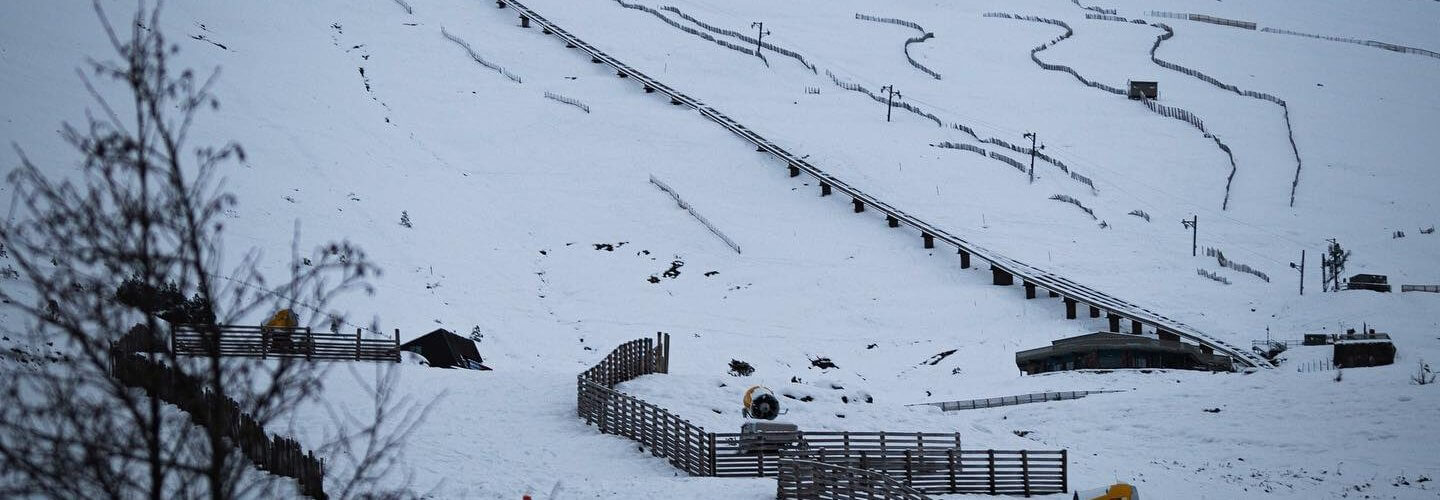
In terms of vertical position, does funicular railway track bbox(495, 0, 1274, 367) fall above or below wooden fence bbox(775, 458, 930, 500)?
above

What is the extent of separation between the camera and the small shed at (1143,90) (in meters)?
79.4

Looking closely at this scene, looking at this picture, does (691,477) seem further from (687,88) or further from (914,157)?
(687,88)

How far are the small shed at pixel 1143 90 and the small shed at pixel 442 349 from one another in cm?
5515

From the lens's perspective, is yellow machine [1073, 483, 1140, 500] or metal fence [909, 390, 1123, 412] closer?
yellow machine [1073, 483, 1140, 500]

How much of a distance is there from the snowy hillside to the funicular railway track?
69 cm

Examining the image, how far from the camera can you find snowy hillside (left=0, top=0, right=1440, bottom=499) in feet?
99.6

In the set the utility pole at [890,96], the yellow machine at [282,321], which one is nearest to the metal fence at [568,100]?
the utility pole at [890,96]

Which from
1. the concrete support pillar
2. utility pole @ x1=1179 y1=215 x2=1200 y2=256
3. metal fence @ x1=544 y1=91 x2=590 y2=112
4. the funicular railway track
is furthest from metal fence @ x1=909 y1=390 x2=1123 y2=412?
metal fence @ x1=544 y1=91 x2=590 y2=112

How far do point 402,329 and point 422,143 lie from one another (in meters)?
22.2

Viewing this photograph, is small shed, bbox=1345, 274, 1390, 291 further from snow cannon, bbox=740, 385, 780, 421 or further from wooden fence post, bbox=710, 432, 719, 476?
wooden fence post, bbox=710, 432, 719, 476

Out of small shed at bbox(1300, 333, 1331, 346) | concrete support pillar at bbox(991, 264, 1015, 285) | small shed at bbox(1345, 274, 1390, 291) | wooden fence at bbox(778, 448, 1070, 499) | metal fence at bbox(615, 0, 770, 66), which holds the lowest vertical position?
wooden fence at bbox(778, 448, 1070, 499)

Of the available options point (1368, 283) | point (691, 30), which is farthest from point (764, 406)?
point (691, 30)

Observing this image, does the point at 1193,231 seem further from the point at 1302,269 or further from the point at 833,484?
the point at 833,484

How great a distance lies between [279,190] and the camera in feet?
159
